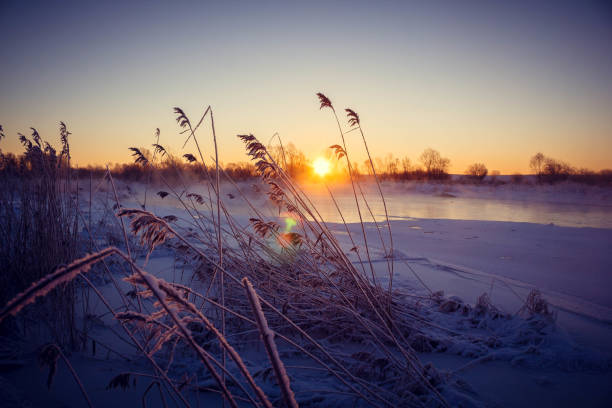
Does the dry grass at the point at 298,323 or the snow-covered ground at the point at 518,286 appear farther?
the snow-covered ground at the point at 518,286

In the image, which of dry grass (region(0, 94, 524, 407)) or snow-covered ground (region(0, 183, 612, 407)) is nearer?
dry grass (region(0, 94, 524, 407))

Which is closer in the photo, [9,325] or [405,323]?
[9,325]

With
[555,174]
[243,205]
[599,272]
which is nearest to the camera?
[599,272]

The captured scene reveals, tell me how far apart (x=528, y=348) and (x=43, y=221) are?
12.6 ft

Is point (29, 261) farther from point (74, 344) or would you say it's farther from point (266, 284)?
point (266, 284)

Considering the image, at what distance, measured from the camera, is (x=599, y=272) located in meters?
3.97

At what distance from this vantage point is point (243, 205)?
13.6m

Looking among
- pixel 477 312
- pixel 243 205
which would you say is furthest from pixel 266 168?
pixel 243 205

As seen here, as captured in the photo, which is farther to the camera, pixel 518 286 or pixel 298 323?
pixel 518 286

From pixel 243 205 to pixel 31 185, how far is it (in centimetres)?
1095

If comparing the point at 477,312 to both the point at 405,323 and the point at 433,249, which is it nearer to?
the point at 405,323

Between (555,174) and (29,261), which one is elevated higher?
(555,174)

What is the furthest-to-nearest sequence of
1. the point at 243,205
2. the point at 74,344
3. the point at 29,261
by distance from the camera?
the point at 243,205 → the point at 29,261 → the point at 74,344

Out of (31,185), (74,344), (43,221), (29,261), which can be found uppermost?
(31,185)
